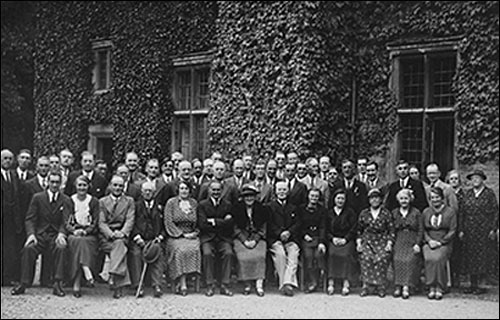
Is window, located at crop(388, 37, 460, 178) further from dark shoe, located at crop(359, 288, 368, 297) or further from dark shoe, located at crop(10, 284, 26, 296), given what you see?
dark shoe, located at crop(10, 284, 26, 296)

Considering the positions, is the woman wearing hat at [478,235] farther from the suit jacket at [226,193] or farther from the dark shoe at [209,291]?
the dark shoe at [209,291]

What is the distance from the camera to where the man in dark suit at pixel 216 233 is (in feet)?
32.7

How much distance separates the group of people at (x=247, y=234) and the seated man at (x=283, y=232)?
0.01m

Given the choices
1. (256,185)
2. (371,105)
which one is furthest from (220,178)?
(371,105)

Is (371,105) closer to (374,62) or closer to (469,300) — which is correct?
(374,62)

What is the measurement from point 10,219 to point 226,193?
121 inches

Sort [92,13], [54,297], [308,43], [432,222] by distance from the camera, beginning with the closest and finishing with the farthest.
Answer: [54,297] < [432,222] < [308,43] < [92,13]

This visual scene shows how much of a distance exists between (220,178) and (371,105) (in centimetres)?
376

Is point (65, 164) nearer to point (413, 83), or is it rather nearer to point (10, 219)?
point (10, 219)

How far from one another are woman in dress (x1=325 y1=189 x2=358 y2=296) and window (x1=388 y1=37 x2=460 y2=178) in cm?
301

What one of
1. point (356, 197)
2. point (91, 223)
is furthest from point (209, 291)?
point (356, 197)

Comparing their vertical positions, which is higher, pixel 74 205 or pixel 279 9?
pixel 279 9

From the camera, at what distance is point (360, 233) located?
10.3m

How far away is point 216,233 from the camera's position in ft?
33.6
